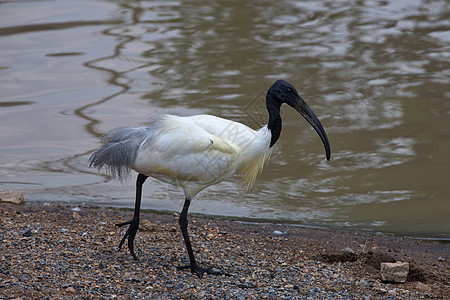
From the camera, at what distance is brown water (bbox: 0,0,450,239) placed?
29.4ft

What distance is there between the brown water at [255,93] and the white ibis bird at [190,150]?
1.98 meters

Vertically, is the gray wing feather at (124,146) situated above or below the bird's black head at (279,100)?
below

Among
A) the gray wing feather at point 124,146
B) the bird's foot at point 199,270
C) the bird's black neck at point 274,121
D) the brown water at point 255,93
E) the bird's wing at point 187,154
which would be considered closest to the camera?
the bird's foot at point 199,270

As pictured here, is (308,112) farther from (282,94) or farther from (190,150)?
(190,150)

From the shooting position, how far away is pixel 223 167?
6.46m

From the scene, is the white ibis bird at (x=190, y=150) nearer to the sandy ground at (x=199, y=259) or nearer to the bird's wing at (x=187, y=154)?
the bird's wing at (x=187, y=154)

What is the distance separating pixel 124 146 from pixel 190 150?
0.65 metres

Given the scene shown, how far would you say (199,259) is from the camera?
262 inches

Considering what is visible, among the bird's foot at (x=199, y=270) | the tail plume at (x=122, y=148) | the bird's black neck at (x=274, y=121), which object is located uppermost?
the bird's black neck at (x=274, y=121)

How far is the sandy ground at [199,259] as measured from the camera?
5.78m

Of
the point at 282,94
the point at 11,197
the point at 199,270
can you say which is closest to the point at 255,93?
the point at 11,197

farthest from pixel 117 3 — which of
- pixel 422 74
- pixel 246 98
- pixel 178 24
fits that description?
pixel 422 74

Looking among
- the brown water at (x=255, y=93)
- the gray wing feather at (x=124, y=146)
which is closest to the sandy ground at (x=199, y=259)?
the brown water at (x=255, y=93)

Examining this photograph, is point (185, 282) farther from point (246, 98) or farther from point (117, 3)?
point (117, 3)
